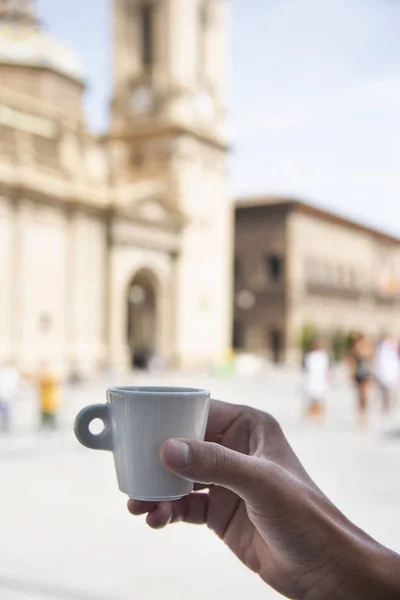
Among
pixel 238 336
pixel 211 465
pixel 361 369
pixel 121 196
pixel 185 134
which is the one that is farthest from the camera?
pixel 238 336

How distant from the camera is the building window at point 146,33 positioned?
37375 millimetres

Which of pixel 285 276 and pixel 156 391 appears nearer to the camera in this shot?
pixel 156 391

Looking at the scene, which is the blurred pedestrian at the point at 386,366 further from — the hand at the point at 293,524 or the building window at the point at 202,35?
the building window at the point at 202,35

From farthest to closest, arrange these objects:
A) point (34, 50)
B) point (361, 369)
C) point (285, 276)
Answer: point (285, 276)
point (34, 50)
point (361, 369)

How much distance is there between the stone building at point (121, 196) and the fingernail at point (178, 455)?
25.5 metres

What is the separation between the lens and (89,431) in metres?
1.79

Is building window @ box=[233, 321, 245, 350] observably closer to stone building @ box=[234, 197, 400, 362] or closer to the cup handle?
stone building @ box=[234, 197, 400, 362]

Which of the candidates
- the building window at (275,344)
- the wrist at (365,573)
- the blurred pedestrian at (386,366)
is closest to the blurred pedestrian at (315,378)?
the blurred pedestrian at (386,366)

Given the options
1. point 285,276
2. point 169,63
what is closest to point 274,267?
point 285,276

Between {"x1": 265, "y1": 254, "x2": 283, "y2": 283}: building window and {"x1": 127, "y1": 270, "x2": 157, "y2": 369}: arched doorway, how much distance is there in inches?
447

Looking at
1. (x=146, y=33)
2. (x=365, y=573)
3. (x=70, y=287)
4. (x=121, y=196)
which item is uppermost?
(x=146, y=33)

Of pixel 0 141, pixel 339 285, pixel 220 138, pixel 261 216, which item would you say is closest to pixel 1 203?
pixel 0 141

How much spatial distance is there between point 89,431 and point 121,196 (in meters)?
31.2

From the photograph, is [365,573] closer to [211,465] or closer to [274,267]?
[211,465]
